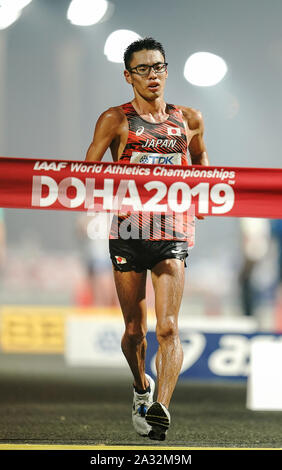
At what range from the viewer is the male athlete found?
4.27m

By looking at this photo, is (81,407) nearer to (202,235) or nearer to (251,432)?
(251,432)

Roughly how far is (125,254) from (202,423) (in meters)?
1.64

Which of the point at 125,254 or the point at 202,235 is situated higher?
the point at 202,235

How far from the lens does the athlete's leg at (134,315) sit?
440 centimetres

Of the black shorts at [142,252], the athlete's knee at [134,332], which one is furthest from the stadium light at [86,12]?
the athlete's knee at [134,332]

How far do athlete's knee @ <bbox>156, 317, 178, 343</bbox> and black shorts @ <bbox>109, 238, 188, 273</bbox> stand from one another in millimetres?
337

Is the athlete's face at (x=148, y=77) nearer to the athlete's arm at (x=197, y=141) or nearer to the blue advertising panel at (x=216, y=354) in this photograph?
the athlete's arm at (x=197, y=141)

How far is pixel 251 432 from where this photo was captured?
16.2ft

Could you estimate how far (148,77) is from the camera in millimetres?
4383

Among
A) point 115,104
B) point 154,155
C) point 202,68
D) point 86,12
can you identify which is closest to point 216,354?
point 202,68

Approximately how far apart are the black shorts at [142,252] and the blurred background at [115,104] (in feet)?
5.14

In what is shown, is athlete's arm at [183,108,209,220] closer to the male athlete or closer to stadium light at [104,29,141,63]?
the male athlete

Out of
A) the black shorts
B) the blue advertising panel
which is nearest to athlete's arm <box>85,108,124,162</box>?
the black shorts
